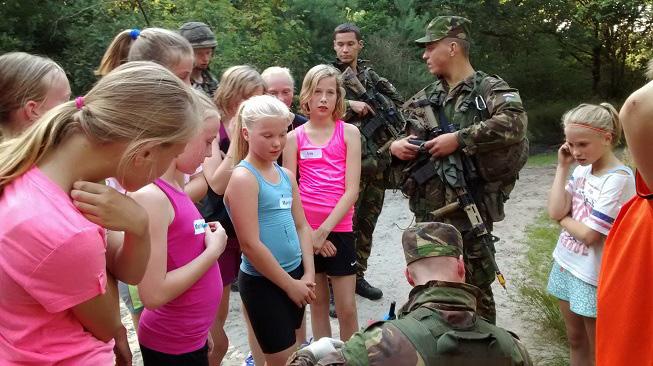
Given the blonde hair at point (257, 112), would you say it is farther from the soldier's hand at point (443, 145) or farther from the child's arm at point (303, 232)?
the soldier's hand at point (443, 145)

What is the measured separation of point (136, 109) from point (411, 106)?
3.05 meters

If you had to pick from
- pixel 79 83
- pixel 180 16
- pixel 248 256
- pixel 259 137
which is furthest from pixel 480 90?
pixel 180 16

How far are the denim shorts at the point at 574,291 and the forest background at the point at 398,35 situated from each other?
8.53m

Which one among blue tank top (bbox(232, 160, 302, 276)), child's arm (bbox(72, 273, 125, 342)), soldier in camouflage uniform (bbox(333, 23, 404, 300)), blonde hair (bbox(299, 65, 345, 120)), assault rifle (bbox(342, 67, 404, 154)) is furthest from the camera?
assault rifle (bbox(342, 67, 404, 154))

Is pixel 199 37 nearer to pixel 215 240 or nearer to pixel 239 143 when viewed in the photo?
pixel 239 143

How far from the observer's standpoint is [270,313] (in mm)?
3129

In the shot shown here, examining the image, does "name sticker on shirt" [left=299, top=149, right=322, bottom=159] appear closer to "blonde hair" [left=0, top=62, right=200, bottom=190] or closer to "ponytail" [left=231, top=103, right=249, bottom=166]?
"ponytail" [left=231, top=103, right=249, bottom=166]

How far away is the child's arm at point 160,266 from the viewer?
7.68 ft

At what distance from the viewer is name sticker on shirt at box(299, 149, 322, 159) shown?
418cm

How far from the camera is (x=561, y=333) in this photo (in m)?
4.29

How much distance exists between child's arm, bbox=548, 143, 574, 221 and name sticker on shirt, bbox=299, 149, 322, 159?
1.50 meters

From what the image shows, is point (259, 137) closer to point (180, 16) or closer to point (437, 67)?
point (437, 67)

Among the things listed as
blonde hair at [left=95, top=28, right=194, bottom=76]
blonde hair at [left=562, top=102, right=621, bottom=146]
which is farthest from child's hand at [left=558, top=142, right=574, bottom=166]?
blonde hair at [left=95, top=28, right=194, bottom=76]

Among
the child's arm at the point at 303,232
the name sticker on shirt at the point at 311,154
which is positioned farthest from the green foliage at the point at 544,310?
the name sticker on shirt at the point at 311,154
